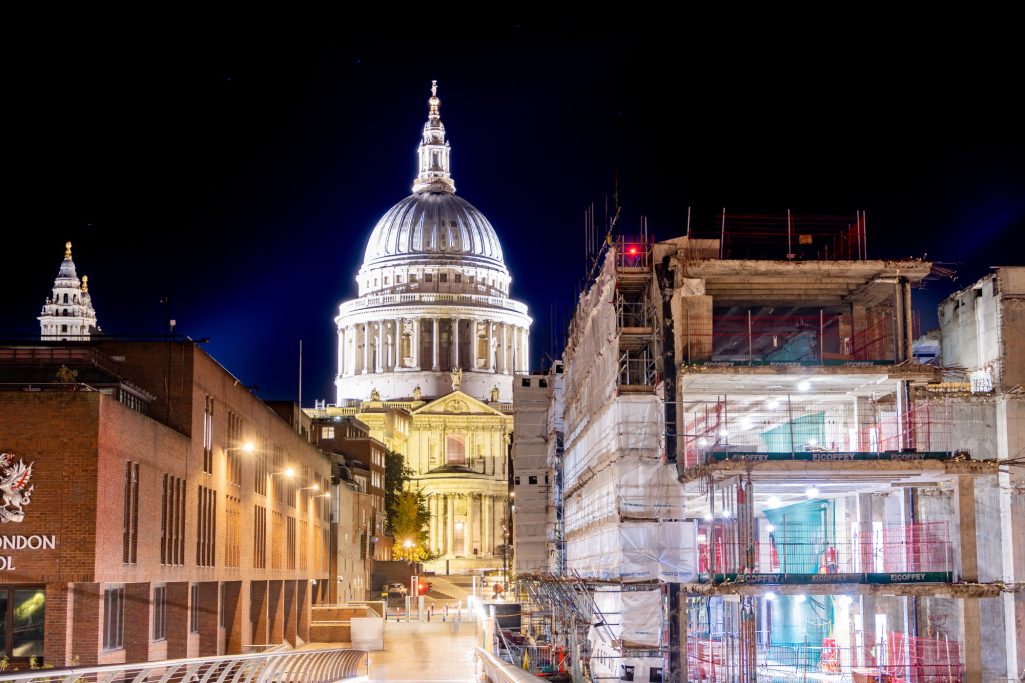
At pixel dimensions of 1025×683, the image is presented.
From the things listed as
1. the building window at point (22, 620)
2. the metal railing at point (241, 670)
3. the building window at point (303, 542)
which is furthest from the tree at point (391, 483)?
the building window at point (22, 620)

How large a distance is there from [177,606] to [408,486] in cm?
12506

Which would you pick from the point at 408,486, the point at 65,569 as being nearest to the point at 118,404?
the point at 65,569

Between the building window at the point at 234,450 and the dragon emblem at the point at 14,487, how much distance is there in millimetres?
16274

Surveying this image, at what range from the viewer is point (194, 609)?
4872cm

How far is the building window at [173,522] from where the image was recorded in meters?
43.1

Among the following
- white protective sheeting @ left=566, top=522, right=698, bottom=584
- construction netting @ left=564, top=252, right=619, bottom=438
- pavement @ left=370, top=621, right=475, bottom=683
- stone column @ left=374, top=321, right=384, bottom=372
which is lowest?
pavement @ left=370, top=621, right=475, bottom=683

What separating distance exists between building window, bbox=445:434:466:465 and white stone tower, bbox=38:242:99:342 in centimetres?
4522

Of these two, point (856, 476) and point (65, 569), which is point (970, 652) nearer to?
point (856, 476)

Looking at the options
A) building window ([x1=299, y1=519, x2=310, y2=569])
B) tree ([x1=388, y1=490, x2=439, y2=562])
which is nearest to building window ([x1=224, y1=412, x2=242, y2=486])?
building window ([x1=299, y1=519, x2=310, y2=569])

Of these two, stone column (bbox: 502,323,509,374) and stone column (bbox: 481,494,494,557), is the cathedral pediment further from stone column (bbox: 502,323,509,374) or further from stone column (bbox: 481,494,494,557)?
stone column (bbox: 502,323,509,374)

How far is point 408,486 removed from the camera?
17025 centimetres

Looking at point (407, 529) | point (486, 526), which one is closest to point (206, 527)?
point (407, 529)

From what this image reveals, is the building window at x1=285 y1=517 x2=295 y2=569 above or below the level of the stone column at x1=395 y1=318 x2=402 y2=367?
below

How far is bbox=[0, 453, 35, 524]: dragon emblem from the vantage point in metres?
35.5
